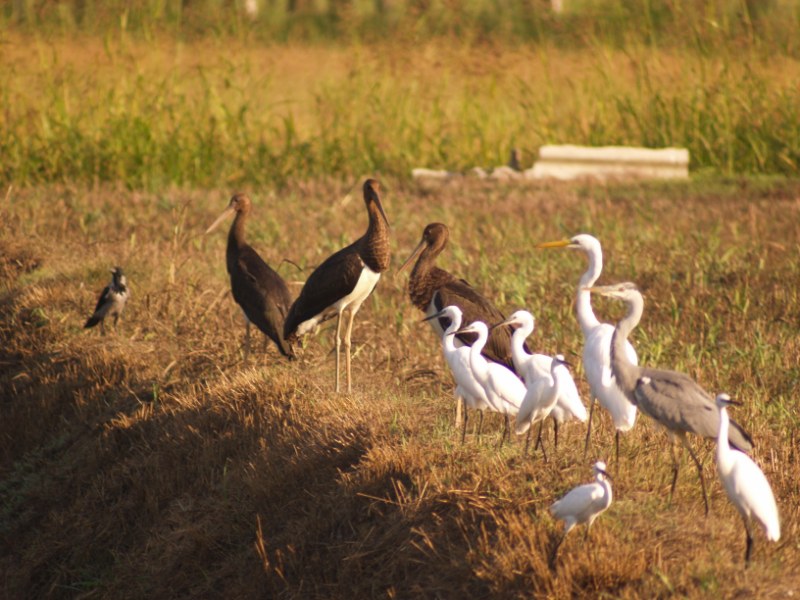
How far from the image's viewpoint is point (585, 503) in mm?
4320

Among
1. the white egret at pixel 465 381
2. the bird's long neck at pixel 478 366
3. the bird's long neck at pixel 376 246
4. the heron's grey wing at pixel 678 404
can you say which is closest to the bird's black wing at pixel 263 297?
the bird's long neck at pixel 376 246

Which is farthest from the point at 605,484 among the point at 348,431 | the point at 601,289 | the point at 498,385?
the point at 348,431

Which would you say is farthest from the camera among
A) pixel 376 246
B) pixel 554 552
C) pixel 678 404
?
pixel 376 246

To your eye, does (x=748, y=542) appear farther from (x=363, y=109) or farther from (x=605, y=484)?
(x=363, y=109)

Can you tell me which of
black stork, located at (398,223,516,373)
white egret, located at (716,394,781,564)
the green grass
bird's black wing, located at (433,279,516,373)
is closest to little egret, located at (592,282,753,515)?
white egret, located at (716,394,781,564)

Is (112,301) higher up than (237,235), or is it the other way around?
(237,235)

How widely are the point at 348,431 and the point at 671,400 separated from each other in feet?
5.93

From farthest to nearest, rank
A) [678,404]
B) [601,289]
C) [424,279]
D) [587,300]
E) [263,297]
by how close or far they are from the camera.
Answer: [424,279] → [263,297] → [587,300] → [601,289] → [678,404]

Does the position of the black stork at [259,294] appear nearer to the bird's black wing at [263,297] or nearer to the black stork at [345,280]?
the bird's black wing at [263,297]

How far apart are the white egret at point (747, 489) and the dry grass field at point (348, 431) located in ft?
0.77

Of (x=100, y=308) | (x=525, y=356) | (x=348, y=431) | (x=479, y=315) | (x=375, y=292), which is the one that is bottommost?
(x=375, y=292)

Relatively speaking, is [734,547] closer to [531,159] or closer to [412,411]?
[412,411]

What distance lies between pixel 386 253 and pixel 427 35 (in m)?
10.1

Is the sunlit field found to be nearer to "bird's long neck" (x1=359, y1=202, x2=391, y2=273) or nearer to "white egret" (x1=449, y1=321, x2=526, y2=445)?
"white egret" (x1=449, y1=321, x2=526, y2=445)
